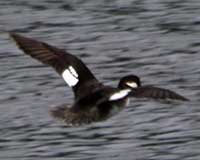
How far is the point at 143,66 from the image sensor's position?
61.4 ft

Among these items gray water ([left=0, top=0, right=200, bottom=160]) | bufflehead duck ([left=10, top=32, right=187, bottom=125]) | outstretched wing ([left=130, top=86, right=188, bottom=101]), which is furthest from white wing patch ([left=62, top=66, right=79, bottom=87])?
gray water ([left=0, top=0, right=200, bottom=160])

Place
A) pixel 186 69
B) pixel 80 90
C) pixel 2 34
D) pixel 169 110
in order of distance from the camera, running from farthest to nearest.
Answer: pixel 2 34, pixel 186 69, pixel 169 110, pixel 80 90

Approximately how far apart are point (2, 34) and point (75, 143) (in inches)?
198

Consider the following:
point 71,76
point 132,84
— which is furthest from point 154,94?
point 71,76

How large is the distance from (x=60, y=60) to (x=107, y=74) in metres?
4.25

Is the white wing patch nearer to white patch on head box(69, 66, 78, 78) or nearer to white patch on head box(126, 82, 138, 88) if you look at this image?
white patch on head box(69, 66, 78, 78)

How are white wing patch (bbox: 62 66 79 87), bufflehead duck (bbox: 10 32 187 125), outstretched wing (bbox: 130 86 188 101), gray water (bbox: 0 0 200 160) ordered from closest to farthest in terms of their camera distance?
1. outstretched wing (bbox: 130 86 188 101)
2. bufflehead duck (bbox: 10 32 187 125)
3. white wing patch (bbox: 62 66 79 87)
4. gray water (bbox: 0 0 200 160)

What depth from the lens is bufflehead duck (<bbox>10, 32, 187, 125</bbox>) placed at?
1305 centimetres

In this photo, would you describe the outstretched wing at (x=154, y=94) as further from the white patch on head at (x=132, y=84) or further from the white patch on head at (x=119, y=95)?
the white patch on head at (x=132, y=84)

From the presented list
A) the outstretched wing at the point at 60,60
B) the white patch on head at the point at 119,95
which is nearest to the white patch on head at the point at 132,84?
the white patch on head at the point at 119,95

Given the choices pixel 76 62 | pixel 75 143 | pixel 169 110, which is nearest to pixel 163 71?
pixel 169 110

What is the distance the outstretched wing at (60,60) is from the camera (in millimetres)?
14031

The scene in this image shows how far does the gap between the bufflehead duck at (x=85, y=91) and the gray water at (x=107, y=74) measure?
2.02 ft

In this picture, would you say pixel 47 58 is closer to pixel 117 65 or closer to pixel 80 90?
pixel 80 90
